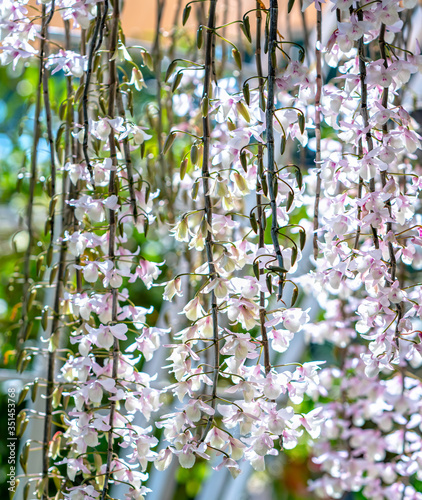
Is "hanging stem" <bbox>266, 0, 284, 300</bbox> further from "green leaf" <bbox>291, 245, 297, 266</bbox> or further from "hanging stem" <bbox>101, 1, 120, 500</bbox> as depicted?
"hanging stem" <bbox>101, 1, 120, 500</bbox>

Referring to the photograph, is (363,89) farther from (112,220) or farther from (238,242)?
(112,220)

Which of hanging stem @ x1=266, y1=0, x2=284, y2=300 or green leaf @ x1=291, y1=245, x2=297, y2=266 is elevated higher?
hanging stem @ x1=266, y1=0, x2=284, y2=300

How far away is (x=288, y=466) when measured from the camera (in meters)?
4.30

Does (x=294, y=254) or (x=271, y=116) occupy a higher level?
(x=271, y=116)

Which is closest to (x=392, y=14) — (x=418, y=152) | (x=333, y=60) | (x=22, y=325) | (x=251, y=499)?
(x=333, y=60)

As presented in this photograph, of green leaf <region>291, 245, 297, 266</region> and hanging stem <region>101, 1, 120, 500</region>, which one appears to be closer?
green leaf <region>291, 245, 297, 266</region>

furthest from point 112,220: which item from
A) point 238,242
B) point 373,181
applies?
point 373,181

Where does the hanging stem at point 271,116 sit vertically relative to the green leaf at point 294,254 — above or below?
above

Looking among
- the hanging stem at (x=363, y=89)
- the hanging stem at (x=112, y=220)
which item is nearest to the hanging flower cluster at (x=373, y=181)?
the hanging stem at (x=363, y=89)

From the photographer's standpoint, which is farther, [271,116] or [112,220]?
[112,220]

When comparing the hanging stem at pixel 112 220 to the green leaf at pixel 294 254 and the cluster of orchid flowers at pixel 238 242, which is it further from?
the green leaf at pixel 294 254

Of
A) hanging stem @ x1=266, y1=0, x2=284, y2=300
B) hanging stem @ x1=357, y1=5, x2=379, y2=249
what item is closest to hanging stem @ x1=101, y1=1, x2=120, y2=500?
hanging stem @ x1=266, y1=0, x2=284, y2=300

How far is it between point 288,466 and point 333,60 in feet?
12.8

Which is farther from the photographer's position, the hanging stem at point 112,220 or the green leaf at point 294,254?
the hanging stem at point 112,220
